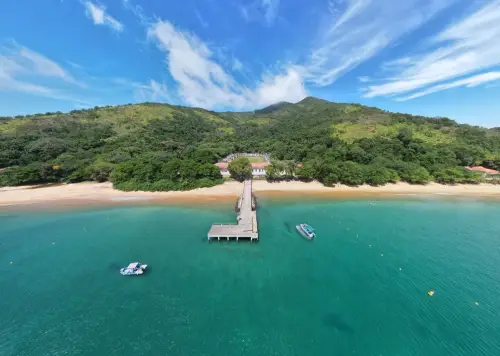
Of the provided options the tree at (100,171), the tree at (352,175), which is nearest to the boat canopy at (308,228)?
the tree at (352,175)

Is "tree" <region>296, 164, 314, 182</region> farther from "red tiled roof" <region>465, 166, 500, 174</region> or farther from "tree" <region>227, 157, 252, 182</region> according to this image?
"red tiled roof" <region>465, 166, 500, 174</region>

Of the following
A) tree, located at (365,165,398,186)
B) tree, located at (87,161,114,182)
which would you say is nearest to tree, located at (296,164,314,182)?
tree, located at (365,165,398,186)

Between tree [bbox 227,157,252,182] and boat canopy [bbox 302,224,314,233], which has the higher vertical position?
tree [bbox 227,157,252,182]

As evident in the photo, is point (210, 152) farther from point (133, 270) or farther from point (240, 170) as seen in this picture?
point (133, 270)

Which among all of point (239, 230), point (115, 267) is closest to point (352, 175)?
point (239, 230)

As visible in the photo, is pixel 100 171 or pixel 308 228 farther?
pixel 100 171

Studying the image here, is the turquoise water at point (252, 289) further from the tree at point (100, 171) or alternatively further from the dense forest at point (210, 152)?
the tree at point (100, 171)

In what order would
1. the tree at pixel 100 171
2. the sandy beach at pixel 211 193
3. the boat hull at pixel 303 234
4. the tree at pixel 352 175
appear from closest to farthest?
the boat hull at pixel 303 234, the sandy beach at pixel 211 193, the tree at pixel 352 175, the tree at pixel 100 171
